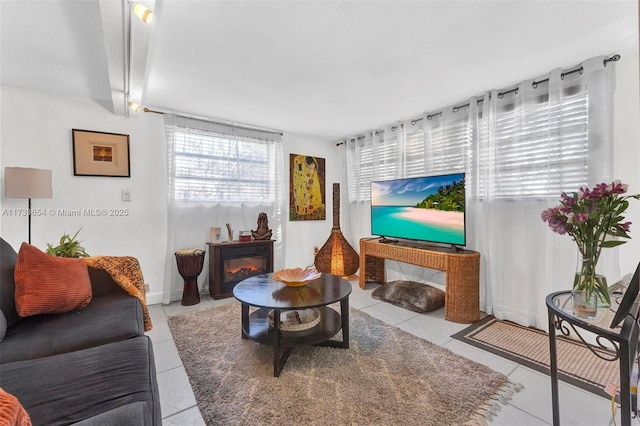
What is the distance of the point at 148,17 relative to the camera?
4.60 feet

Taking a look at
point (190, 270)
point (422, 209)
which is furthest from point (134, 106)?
point (422, 209)

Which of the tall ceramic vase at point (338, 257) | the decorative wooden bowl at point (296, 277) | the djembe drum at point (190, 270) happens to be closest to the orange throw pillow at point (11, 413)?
the decorative wooden bowl at point (296, 277)

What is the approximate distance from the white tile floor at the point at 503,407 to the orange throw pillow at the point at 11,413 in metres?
1.11

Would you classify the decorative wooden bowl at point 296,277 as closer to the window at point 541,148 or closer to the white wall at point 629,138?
the window at point 541,148

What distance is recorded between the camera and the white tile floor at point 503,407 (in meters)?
1.44

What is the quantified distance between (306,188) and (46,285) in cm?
319

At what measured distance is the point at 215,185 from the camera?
3.52 m

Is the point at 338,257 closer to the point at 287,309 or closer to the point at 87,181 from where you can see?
the point at 287,309

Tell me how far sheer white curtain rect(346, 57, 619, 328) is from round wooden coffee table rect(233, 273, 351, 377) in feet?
5.46

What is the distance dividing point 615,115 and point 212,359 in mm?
3517

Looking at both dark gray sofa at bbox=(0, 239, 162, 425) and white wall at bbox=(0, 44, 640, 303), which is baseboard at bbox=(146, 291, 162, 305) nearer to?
white wall at bbox=(0, 44, 640, 303)

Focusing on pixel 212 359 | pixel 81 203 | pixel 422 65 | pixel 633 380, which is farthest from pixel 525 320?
pixel 81 203

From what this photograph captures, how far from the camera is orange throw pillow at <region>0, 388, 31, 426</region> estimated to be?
49 centimetres

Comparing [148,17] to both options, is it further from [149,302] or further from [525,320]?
[525,320]
